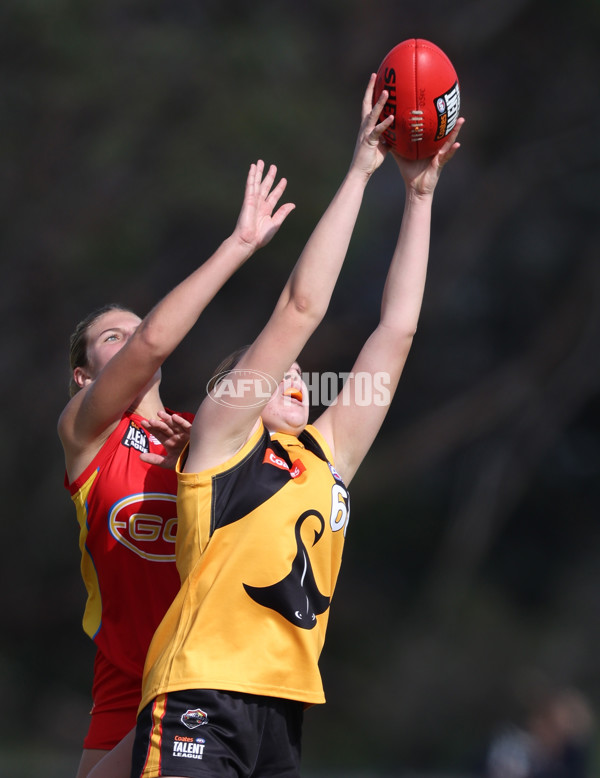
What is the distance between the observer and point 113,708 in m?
3.12

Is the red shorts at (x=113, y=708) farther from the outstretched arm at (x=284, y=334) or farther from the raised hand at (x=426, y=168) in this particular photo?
the raised hand at (x=426, y=168)

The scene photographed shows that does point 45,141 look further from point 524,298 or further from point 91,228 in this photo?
point 524,298

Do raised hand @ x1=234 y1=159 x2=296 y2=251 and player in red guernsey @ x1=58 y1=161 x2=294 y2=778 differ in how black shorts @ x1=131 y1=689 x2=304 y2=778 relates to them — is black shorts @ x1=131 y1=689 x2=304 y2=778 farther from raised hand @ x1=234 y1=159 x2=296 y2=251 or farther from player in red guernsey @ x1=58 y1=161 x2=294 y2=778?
raised hand @ x1=234 y1=159 x2=296 y2=251

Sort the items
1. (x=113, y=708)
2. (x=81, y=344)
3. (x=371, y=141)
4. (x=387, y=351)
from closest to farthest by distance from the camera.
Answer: (x=371, y=141) < (x=113, y=708) < (x=387, y=351) < (x=81, y=344)

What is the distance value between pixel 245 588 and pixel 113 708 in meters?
0.78

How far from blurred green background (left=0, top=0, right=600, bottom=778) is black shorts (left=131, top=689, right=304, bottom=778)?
892cm

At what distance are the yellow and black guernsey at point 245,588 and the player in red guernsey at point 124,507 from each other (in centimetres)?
27

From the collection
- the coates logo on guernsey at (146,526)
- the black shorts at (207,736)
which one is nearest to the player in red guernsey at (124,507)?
the coates logo on guernsey at (146,526)

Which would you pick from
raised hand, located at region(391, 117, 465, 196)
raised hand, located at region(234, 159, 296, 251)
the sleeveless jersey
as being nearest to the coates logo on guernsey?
the sleeveless jersey

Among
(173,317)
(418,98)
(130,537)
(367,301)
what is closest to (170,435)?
(173,317)

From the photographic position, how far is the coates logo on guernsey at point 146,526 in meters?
3.09

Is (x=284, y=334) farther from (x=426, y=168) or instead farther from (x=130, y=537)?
(x=426, y=168)

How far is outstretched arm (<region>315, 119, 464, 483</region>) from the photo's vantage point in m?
3.19

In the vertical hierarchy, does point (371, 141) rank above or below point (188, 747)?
above
